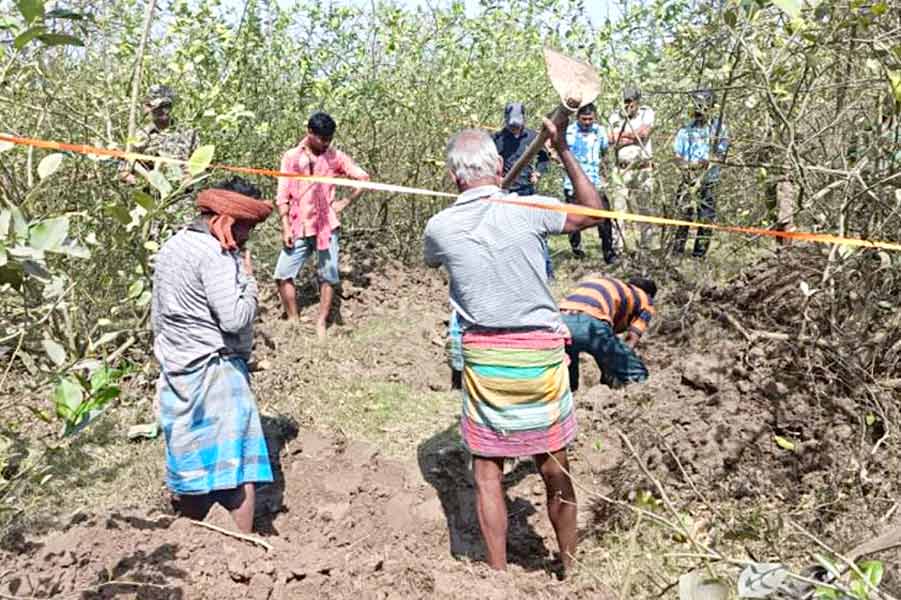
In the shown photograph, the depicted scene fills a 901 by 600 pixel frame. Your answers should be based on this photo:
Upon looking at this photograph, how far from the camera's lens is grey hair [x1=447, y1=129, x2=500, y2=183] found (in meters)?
3.61

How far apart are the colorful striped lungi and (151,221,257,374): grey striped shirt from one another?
3.30 feet

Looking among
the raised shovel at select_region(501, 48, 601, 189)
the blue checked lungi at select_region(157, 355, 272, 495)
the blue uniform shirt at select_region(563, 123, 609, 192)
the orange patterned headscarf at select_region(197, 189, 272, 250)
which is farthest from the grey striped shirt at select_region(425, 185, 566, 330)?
the blue uniform shirt at select_region(563, 123, 609, 192)

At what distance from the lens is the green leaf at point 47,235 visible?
7.04ft

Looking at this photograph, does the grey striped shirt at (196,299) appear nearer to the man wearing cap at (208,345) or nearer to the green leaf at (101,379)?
the man wearing cap at (208,345)

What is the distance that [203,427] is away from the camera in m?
3.96

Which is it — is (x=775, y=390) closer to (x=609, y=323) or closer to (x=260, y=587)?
(x=609, y=323)

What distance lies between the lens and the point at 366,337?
735cm

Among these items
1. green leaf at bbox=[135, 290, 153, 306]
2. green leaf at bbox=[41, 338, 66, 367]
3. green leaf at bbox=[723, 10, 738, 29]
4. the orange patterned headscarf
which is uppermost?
green leaf at bbox=[723, 10, 738, 29]

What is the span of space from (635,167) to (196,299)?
3929 mm

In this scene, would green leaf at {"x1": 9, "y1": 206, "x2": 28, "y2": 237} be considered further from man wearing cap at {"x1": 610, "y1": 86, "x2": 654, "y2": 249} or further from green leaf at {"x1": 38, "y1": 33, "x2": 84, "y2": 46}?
man wearing cap at {"x1": 610, "y1": 86, "x2": 654, "y2": 249}

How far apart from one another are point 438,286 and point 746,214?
125 inches

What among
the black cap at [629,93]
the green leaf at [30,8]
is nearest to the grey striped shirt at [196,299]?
the green leaf at [30,8]

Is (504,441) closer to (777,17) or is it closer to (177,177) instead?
(177,177)

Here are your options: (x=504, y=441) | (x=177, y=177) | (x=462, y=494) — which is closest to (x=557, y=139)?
(x=504, y=441)
